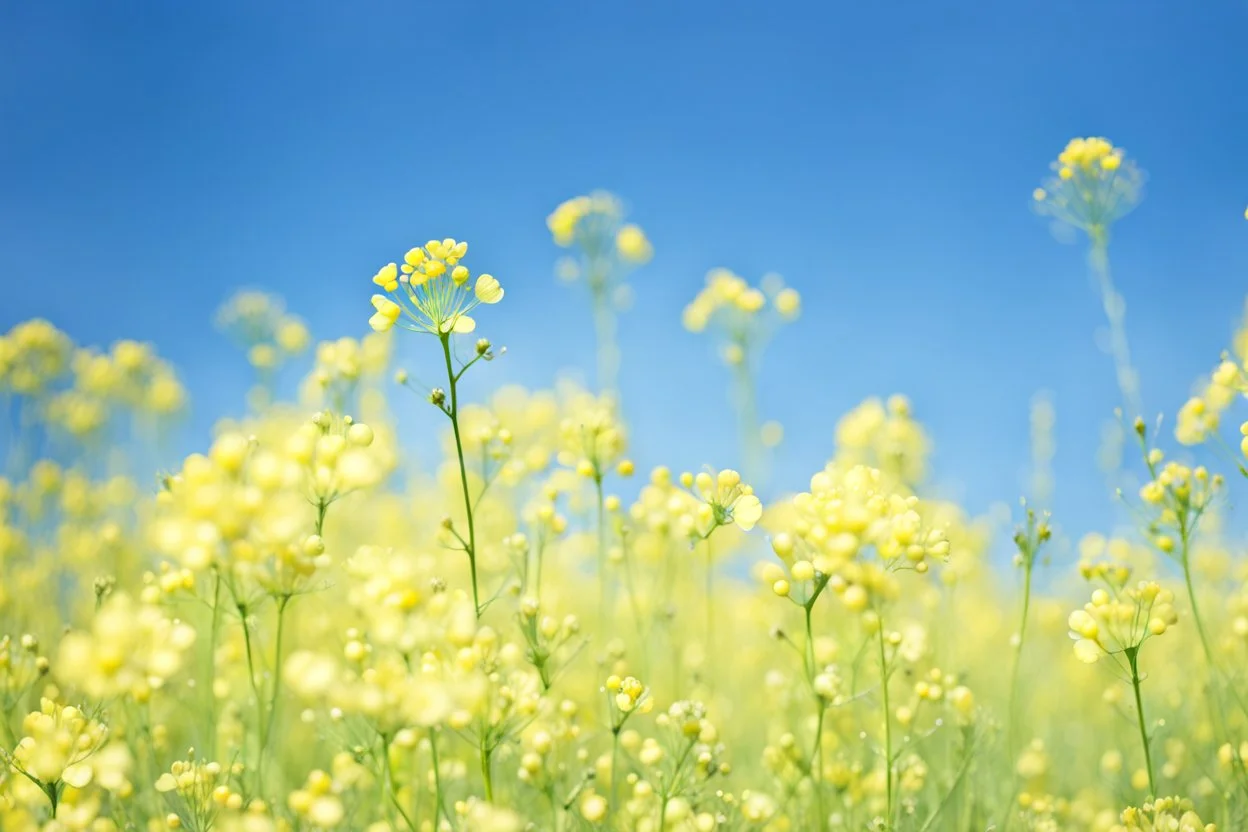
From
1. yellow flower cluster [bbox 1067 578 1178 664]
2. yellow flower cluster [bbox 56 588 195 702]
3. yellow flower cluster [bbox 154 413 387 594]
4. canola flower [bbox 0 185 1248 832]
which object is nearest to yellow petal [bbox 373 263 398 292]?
canola flower [bbox 0 185 1248 832]

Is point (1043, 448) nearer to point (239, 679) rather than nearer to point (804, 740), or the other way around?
point (804, 740)

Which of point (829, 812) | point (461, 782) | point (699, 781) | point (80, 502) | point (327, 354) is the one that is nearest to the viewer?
point (699, 781)

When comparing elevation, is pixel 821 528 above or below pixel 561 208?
below

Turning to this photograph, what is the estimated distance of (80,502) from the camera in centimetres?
862

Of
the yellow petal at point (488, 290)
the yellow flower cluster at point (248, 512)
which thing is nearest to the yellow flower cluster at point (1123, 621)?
the yellow petal at point (488, 290)

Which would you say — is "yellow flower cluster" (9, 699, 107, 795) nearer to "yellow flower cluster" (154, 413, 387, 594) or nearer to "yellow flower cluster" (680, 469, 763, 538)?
"yellow flower cluster" (154, 413, 387, 594)

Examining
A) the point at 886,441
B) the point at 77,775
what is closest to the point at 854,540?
the point at 77,775

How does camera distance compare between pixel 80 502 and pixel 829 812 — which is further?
pixel 80 502

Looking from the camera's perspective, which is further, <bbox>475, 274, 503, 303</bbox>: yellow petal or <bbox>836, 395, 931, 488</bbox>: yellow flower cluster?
<bbox>836, 395, 931, 488</bbox>: yellow flower cluster

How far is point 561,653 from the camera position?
6754 mm

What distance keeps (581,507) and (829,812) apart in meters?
2.21

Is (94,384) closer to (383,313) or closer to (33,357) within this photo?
(33,357)

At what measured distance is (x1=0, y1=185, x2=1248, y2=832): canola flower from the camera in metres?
2.01

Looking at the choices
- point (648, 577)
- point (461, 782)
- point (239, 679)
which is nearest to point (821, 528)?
A: point (461, 782)
